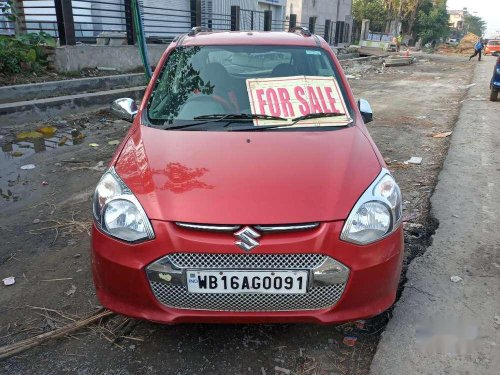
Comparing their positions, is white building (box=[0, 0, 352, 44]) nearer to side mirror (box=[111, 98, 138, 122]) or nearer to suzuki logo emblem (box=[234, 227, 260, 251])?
side mirror (box=[111, 98, 138, 122])

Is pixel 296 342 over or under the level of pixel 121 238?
under

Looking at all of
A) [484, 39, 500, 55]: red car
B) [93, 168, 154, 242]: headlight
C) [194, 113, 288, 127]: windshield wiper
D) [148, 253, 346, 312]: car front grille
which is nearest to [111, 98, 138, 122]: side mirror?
[194, 113, 288, 127]: windshield wiper

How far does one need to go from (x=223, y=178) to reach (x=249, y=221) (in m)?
0.34

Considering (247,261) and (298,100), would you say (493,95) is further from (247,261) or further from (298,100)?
(247,261)

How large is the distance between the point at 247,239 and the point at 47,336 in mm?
1336

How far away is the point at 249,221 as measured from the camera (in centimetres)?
190

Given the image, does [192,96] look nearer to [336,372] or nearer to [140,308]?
[140,308]

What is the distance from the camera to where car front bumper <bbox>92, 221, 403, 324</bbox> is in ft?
6.23

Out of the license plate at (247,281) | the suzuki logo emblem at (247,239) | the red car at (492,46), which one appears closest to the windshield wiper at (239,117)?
the suzuki logo emblem at (247,239)

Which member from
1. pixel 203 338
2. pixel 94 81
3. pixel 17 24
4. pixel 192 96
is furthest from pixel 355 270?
pixel 17 24

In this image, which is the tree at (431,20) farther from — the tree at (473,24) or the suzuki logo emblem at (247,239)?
the tree at (473,24)

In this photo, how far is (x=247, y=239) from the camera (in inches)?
74.1

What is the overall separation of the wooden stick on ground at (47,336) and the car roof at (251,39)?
7.01 feet

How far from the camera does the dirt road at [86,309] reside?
7.16ft
